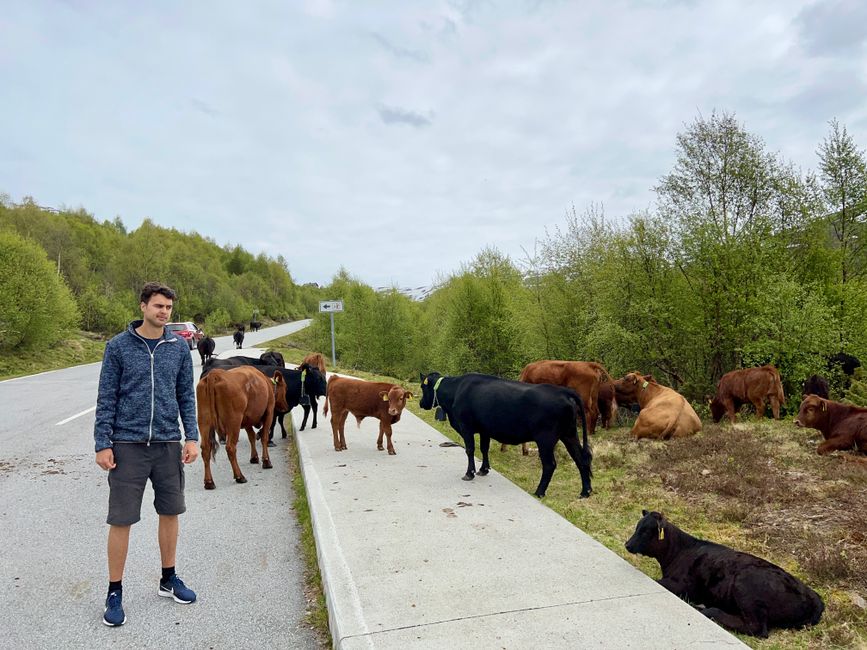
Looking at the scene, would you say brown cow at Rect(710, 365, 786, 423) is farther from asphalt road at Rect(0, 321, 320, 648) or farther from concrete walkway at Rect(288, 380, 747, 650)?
asphalt road at Rect(0, 321, 320, 648)

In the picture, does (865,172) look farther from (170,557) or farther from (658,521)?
(170,557)

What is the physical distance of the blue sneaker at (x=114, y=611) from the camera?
3.30 metres

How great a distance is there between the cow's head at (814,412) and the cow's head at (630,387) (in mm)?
2895

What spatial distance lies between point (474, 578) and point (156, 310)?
2.74 meters

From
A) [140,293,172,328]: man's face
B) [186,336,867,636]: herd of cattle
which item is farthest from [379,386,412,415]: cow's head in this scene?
[140,293,172,328]: man's face

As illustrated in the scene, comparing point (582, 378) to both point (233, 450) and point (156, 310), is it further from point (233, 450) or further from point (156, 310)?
point (156, 310)

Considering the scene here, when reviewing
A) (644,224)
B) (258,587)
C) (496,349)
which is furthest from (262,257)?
(258,587)

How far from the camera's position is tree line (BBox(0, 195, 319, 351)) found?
90.7ft

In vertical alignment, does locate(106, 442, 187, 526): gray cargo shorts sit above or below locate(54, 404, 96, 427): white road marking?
above

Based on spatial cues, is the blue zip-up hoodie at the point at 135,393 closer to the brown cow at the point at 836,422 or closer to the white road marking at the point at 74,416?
the brown cow at the point at 836,422

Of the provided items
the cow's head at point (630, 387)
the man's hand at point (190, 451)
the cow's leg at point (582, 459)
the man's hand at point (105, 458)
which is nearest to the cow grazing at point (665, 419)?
the cow's head at point (630, 387)

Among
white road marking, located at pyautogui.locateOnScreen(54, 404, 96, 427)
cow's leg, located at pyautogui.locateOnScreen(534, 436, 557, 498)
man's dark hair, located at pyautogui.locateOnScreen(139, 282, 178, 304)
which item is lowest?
white road marking, located at pyautogui.locateOnScreen(54, 404, 96, 427)

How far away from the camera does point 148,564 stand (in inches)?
164

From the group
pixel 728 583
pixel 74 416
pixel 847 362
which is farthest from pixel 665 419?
pixel 74 416
